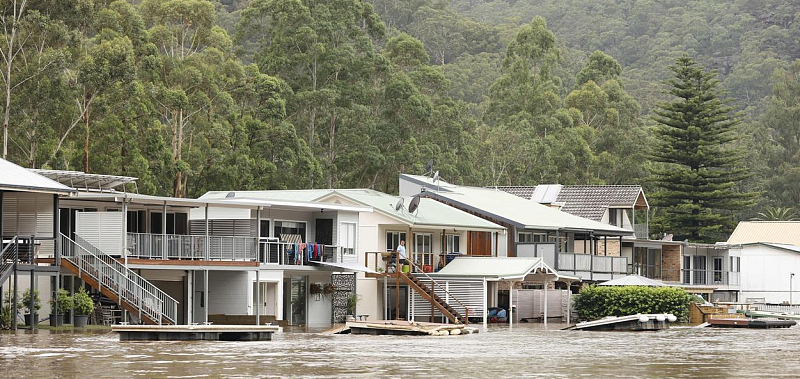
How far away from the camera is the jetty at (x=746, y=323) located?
1927 inches

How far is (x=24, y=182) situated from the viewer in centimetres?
3756

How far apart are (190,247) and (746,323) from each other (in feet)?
67.4

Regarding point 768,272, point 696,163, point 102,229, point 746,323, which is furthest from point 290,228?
point 696,163

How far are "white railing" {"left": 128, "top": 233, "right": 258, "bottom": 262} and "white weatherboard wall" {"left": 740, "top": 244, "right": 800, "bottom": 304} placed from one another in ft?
118

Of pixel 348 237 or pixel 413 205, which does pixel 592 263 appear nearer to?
pixel 413 205

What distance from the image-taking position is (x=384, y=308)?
164 feet

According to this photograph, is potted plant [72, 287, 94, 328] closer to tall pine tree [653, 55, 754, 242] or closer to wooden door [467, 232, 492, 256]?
wooden door [467, 232, 492, 256]

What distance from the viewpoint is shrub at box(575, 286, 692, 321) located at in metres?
52.6

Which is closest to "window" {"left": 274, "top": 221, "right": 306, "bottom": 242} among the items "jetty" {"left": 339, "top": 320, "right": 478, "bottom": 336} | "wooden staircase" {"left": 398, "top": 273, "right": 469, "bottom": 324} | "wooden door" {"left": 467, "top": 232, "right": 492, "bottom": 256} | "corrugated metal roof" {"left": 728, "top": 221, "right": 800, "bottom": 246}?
"wooden staircase" {"left": 398, "top": 273, "right": 469, "bottom": 324}

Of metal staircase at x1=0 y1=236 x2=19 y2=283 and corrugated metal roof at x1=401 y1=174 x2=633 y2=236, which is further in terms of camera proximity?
corrugated metal roof at x1=401 y1=174 x2=633 y2=236

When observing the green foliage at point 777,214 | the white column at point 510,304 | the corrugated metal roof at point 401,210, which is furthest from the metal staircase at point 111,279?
the green foliage at point 777,214

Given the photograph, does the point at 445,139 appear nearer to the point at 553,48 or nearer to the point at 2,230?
the point at 553,48

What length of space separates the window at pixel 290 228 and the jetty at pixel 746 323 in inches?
→ 615

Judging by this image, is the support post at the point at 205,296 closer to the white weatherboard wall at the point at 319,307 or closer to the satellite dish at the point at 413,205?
the white weatherboard wall at the point at 319,307
